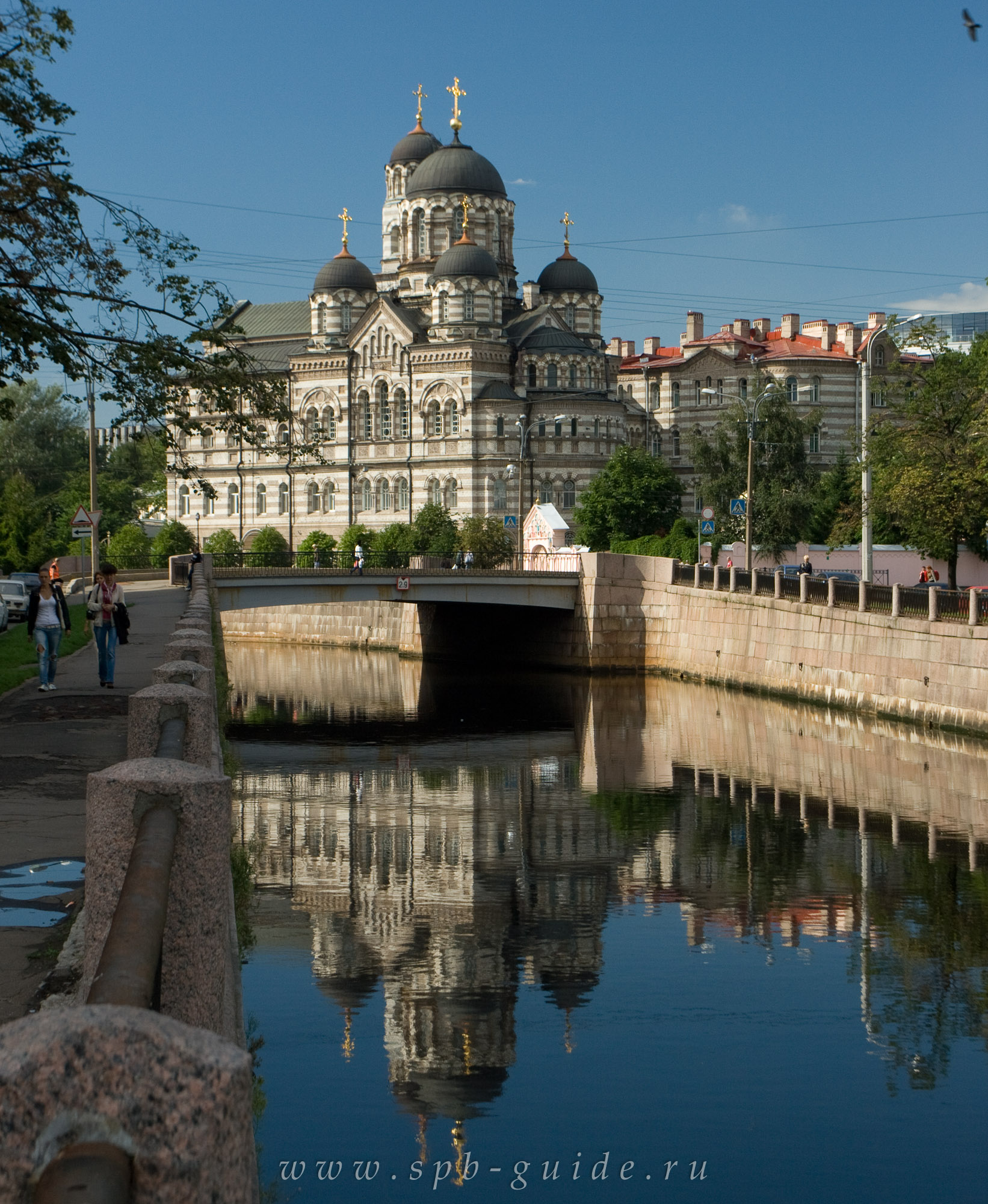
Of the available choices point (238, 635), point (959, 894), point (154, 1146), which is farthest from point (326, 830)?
point (238, 635)

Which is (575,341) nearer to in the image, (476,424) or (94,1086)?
(476,424)

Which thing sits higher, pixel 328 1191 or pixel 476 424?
pixel 476 424

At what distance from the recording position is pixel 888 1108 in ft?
36.7

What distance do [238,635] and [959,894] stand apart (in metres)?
50.8

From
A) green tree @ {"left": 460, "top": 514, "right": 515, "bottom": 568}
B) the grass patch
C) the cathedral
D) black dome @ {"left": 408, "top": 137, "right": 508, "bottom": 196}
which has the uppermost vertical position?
black dome @ {"left": 408, "top": 137, "right": 508, "bottom": 196}

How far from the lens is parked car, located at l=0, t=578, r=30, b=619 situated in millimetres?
44250

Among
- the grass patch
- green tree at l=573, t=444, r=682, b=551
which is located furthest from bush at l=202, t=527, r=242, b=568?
the grass patch

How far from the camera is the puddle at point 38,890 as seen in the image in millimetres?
7996

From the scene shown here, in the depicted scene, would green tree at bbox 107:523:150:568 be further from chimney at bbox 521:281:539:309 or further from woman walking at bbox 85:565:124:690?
woman walking at bbox 85:565:124:690

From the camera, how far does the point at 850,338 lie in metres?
86.1

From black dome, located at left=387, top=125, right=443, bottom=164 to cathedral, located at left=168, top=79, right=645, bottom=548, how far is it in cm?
11

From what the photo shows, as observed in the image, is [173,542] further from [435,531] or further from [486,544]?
[486,544]

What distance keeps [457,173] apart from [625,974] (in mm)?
72842

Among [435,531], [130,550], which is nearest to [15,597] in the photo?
[130,550]
